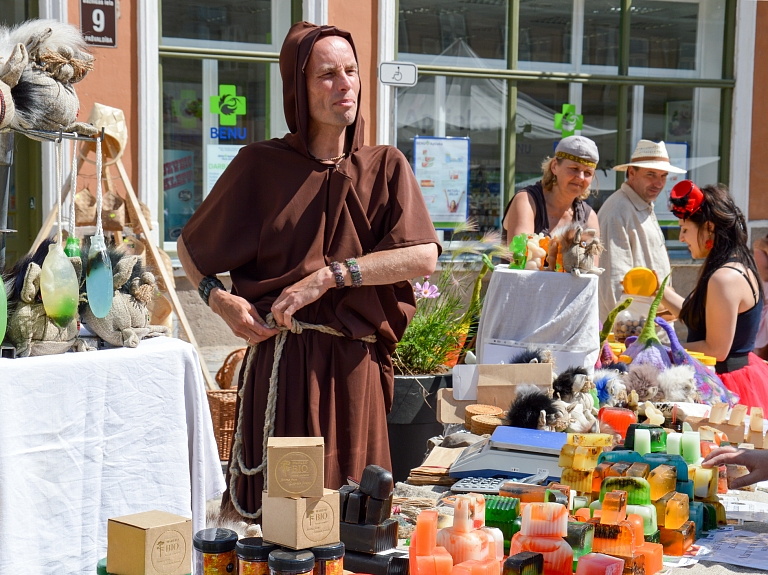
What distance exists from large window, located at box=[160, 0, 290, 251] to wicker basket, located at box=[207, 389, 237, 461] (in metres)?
2.87

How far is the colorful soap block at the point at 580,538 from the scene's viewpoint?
5.43ft

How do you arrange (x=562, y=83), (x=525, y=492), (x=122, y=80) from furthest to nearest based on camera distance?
(x=562, y=83), (x=122, y=80), (x=525, y=492)

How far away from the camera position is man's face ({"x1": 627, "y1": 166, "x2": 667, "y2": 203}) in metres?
5.41

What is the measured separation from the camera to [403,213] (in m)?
2.60

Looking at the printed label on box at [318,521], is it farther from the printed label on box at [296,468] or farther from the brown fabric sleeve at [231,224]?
the brown fabric sleeve at [231,224]

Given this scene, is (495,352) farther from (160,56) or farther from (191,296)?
(160,56)

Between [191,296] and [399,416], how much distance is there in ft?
11.7

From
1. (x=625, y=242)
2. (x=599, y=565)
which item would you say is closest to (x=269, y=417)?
(x=599, y=565)

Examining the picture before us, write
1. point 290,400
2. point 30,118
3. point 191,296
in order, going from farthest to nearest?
point 191,296 → point 290,400 → point 30,118

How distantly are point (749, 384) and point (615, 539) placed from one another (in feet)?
8.10

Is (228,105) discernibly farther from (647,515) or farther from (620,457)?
(647,515)

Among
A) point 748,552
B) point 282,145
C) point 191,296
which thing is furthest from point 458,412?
point 191,296

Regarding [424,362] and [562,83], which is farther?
[562,83]

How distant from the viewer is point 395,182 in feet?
8.69
